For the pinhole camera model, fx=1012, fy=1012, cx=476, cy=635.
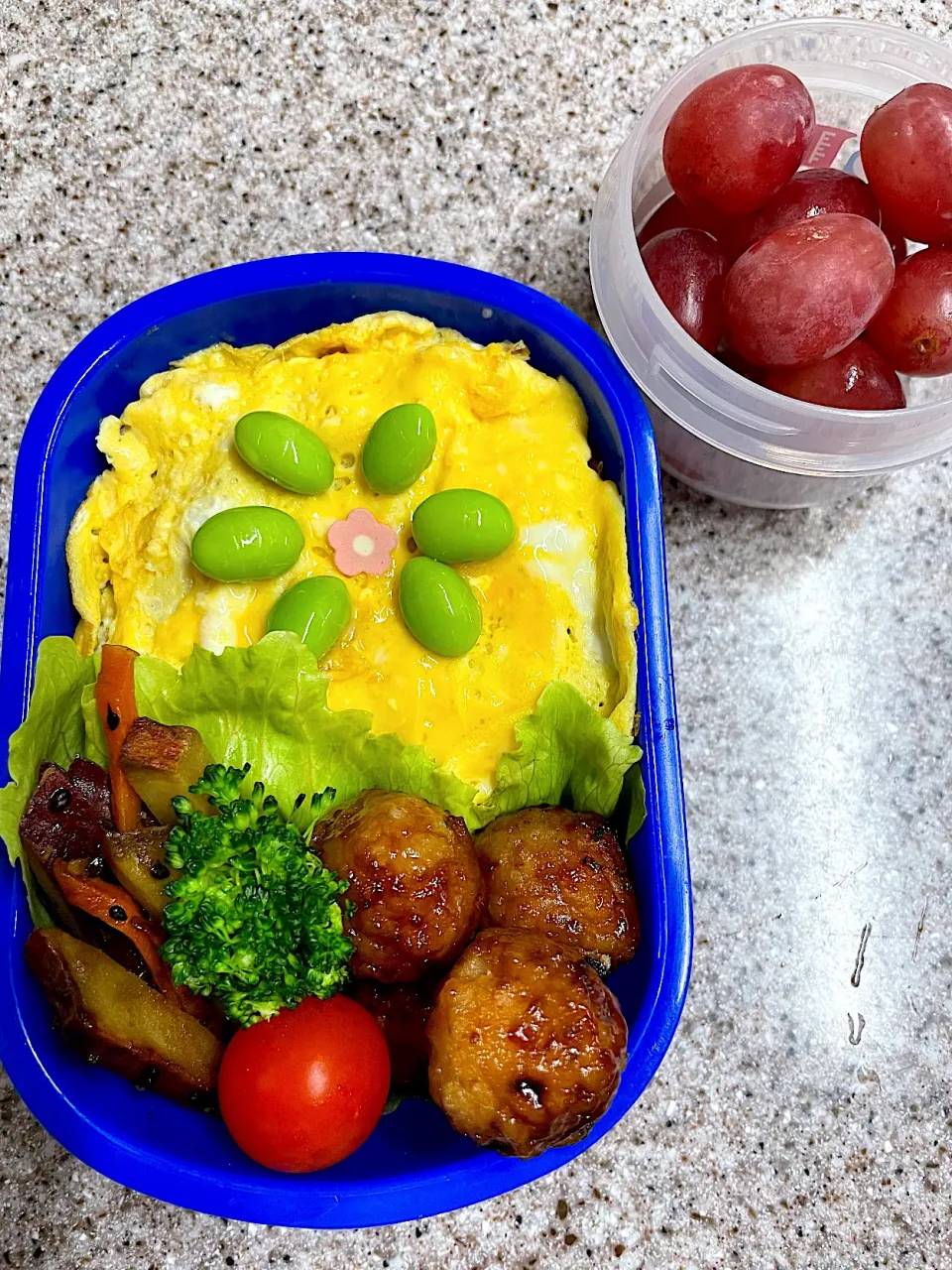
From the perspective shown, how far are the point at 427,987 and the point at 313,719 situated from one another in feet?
1.03

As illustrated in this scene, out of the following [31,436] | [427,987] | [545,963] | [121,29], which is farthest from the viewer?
[121,29]

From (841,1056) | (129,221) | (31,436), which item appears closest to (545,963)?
(841,1056)

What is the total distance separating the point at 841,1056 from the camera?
136 centimetres

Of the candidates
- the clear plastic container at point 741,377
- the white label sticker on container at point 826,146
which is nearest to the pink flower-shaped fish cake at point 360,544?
the clear plastic container at point 741,377

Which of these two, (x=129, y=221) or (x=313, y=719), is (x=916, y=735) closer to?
(x=313, y=719)

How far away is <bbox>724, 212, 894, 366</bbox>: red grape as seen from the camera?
3.55 feet

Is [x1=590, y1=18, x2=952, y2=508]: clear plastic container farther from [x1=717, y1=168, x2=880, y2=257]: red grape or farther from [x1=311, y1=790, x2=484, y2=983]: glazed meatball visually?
[x1=311, y1=790, x2=484, y2=983]: glazed meatball

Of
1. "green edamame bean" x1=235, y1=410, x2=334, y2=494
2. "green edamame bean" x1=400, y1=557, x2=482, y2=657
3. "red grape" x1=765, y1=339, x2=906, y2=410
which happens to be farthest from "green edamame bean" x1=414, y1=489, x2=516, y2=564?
"red grape" x1=765, y1=339, x2=906, y2=410

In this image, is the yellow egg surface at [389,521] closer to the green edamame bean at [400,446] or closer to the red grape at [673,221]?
the green edamame bean at [400,446]

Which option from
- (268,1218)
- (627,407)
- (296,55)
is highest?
(296,55)

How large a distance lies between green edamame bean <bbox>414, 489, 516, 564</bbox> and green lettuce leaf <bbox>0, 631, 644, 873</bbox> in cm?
19

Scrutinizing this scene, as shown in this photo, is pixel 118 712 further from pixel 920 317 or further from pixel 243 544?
pixel 920 317

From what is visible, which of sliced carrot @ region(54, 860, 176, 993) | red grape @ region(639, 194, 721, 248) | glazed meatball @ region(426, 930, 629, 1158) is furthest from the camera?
red grape @ region(639, 194, 721, 248)

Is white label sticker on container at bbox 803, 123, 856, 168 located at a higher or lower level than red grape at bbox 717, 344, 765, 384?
higher
